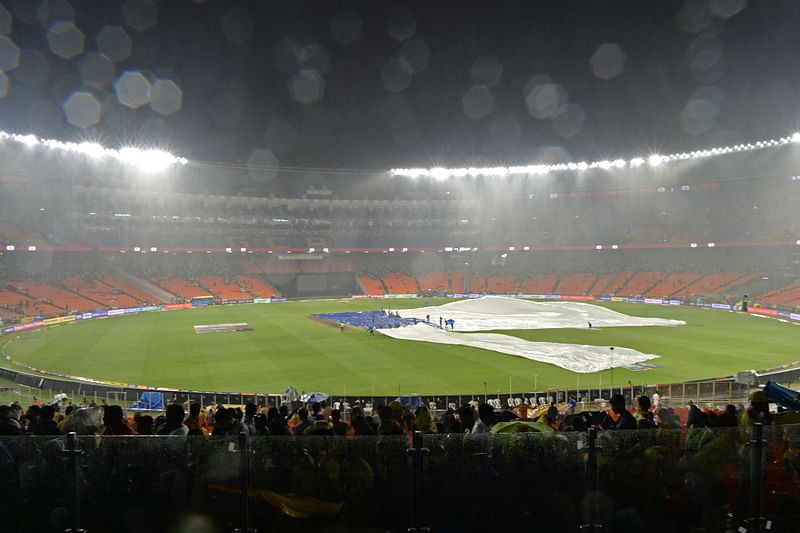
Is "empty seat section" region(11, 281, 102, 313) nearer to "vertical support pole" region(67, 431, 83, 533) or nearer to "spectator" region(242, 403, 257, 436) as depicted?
"spectator" region(242, 403, 257, 436)

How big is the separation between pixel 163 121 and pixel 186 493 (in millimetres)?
72051

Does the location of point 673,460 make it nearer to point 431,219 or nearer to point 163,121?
point 163,121

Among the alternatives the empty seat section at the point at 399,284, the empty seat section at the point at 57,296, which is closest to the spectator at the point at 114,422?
the empty seat section at the point at 57,296

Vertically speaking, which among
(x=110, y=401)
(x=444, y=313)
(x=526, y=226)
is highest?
(x=526, y=226)

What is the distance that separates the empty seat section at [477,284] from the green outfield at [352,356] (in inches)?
1806

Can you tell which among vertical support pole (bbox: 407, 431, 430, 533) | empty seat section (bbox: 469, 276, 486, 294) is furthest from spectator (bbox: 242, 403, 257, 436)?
empty seat section (bbox: 469, 276, 486, 294)

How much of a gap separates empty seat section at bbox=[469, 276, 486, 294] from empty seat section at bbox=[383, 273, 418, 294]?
10.8 m

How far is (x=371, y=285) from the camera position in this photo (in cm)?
9888

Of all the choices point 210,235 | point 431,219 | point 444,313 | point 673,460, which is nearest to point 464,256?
point 431,219

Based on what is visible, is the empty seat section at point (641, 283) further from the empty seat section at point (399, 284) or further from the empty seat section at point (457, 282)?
the empty seat section at point (399, 284)

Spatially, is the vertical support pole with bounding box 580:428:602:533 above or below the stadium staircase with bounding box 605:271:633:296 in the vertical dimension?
below

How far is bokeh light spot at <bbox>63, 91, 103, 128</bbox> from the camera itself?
56816 mm

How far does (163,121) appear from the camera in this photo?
68.2 metres

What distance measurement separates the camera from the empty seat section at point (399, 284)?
95644 millimetres
